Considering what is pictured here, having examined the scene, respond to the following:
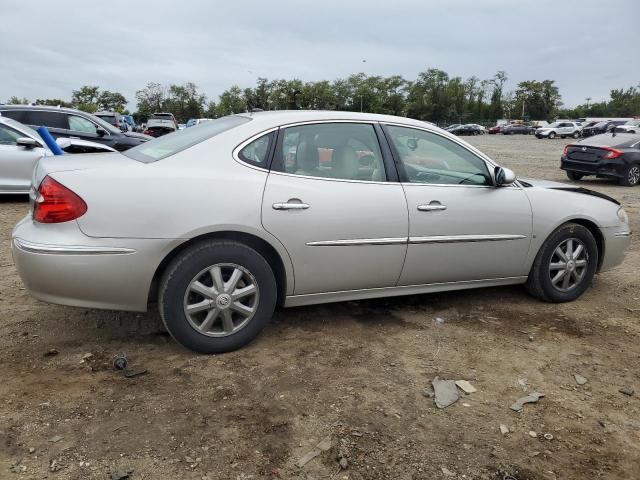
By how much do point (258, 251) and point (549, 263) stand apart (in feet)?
8.14

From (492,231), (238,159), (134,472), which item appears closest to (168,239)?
(238,159)

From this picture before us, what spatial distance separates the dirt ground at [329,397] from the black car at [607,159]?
33.2ft

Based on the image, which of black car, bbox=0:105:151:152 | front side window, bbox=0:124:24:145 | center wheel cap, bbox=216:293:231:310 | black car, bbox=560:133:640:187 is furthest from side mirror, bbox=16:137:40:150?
black car, bbox=560:133:640:187

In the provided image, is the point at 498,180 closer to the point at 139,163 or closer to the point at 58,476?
the point at 139,163

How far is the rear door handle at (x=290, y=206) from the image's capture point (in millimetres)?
3195

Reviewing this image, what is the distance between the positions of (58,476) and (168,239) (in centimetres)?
129

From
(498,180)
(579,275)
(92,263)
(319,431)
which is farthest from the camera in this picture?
(579,275)

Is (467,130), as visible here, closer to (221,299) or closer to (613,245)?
(613,245)

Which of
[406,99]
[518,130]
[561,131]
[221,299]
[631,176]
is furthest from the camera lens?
[406,99]

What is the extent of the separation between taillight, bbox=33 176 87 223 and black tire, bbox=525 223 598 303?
3.41 m

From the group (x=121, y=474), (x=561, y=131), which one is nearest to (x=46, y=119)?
(x=121, y=474)

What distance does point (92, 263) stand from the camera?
9.48 ft

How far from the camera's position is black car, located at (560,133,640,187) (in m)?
12.8

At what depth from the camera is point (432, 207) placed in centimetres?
366
